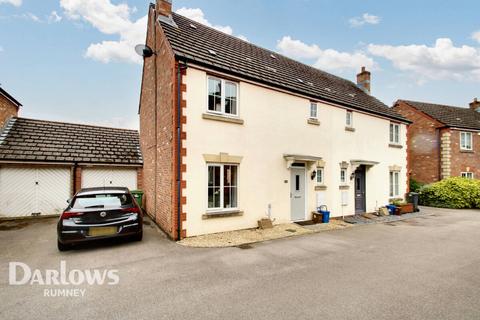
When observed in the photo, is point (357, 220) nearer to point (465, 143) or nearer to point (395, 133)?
point (395, 133)

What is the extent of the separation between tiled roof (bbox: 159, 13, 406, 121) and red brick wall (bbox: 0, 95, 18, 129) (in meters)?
10.1

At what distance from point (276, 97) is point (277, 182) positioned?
135 inches

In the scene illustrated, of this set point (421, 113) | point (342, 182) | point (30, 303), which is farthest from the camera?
point (421, 113)

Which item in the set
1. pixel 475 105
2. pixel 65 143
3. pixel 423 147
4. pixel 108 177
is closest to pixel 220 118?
pixel 108 177

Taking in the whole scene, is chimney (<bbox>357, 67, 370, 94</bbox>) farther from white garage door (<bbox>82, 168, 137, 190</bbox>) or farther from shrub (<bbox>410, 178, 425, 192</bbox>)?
white garage door (<bbox>82, 168, 137, 190</bbox>)

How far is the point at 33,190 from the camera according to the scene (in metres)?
11.3

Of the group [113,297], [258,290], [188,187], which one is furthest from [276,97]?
[113,297]

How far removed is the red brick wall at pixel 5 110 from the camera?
493 inches

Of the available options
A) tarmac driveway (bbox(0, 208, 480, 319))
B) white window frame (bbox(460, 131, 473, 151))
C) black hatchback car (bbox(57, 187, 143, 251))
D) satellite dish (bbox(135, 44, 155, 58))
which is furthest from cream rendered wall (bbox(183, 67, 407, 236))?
white window frame (bbox(460, 131, 473, 151))

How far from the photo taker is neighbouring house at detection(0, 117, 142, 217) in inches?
437

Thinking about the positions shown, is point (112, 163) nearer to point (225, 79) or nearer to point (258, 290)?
point (225, 79)

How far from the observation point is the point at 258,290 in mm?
4324

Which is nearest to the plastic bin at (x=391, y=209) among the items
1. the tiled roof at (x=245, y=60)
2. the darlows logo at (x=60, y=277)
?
the tiled roof at (x=245, y=60)

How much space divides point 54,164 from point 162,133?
6.68 meters
